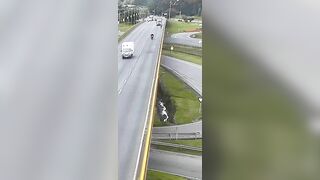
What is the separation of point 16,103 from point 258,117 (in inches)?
49.6

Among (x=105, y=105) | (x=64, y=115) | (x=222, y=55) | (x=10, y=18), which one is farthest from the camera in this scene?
(x=222, y=55)

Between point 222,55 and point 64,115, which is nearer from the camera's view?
point 64,115

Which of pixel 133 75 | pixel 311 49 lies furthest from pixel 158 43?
pixel 311 49

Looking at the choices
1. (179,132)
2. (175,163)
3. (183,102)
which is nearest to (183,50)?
(183,102)

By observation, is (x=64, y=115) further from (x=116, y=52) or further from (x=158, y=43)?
(x=158, y=43)

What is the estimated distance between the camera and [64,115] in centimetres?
201

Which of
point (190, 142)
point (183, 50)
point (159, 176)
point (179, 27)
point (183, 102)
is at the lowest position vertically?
point (159, 176)

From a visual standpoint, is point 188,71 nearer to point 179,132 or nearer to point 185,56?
point 185,56

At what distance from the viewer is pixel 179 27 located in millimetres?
2316

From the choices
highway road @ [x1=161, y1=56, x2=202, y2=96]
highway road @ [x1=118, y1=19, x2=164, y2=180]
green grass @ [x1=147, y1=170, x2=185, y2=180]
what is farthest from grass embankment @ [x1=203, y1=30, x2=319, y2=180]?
highway road @ [x1=118, y1=19, x2=164, y2=180]

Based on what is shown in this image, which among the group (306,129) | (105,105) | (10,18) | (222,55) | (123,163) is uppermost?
(10,18)

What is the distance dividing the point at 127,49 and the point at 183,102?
1.40 ft

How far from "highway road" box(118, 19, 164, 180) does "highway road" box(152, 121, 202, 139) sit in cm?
9

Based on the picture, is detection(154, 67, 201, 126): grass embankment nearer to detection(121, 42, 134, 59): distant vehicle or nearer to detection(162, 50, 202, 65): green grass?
detection(162, 50, 202, 65): green grass
